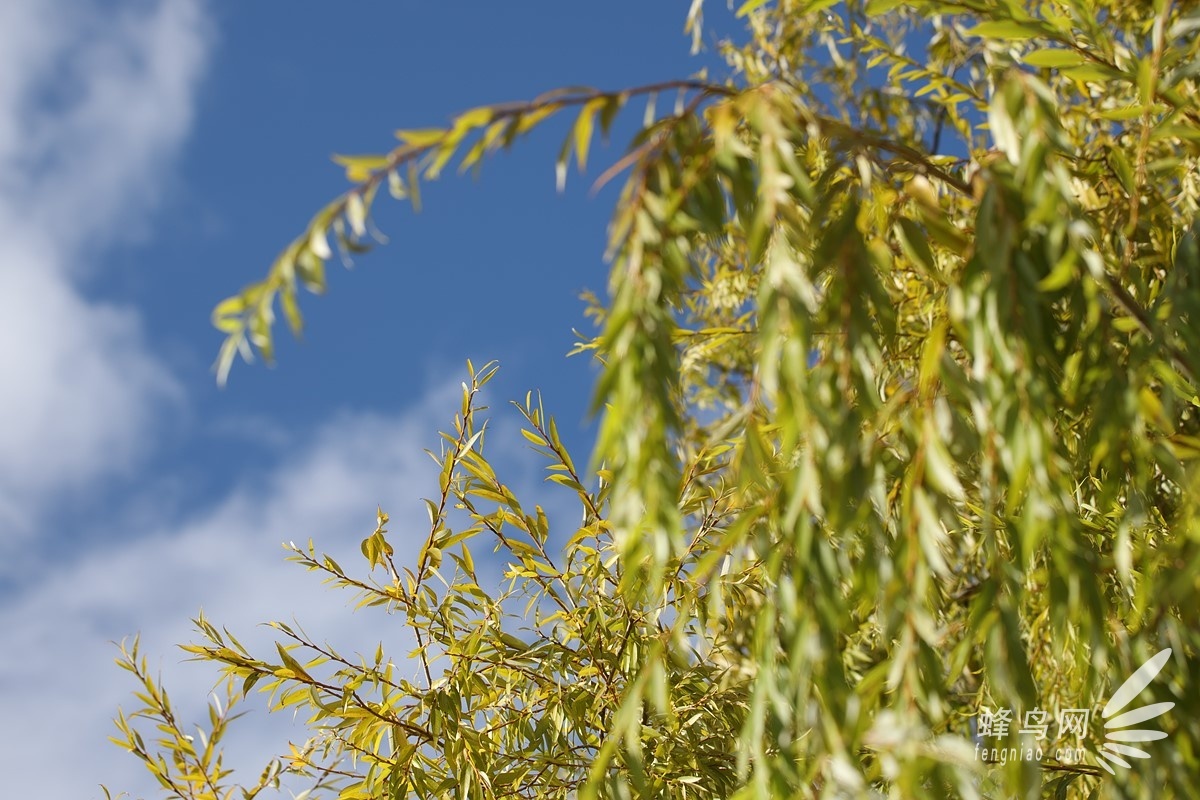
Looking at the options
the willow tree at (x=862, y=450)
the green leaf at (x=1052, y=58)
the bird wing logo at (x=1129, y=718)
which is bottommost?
the bird wing logo at (x=1129, y=718)

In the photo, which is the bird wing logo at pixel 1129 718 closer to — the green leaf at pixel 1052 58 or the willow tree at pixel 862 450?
the willow tree at pixel 862 450

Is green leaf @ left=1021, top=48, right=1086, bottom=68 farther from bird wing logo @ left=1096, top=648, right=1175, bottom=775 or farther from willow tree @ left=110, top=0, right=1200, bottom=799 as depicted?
bird wing logo @ left=1096, top=648, right=1175, bottom=775

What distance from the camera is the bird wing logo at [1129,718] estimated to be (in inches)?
49.3

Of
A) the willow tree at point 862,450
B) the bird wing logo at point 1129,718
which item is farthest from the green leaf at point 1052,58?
the bird wing logo at point 1129,718

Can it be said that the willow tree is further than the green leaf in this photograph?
No

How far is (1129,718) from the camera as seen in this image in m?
1.32

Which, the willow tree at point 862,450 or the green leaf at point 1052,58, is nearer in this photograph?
the willow tree at point 862,450

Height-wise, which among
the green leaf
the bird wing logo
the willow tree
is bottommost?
the bird wing logo

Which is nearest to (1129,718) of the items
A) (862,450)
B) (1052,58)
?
(862,450)

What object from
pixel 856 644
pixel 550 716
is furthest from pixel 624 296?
pixel 856 644

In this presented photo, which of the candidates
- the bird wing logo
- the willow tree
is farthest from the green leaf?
the bird wing logo

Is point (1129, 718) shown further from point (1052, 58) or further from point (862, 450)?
point (1052, 58)

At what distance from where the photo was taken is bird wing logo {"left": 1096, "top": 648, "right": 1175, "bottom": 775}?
4.11 feet

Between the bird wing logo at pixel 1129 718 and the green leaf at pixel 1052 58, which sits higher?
the green leaf at pixel 1052 58
